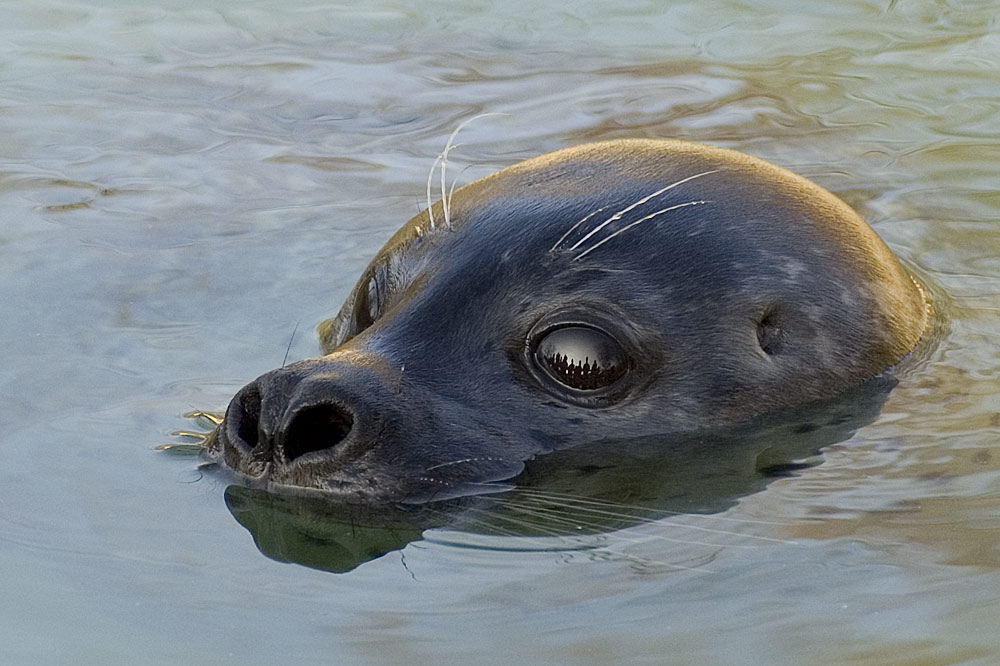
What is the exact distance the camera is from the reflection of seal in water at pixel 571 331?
4.30 m

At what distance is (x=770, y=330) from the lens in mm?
4777

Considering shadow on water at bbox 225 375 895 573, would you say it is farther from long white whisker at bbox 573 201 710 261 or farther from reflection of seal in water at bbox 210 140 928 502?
long white whisker at bbox 573 201 710 261

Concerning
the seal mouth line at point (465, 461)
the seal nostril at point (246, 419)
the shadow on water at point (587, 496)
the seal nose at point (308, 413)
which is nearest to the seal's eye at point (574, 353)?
the shadow on water at point (587, 496)

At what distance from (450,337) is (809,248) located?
104 cm

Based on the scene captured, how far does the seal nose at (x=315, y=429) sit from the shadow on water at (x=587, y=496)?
12 cm

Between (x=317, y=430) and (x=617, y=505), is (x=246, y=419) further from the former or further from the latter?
(x=617, y=505)

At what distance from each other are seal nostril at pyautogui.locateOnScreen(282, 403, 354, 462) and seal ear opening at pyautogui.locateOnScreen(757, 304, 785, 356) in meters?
1.16

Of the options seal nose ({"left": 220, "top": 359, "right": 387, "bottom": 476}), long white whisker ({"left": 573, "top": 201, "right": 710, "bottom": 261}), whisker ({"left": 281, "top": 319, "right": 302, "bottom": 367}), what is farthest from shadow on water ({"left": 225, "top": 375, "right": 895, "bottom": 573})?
whisker ({"left": 281, "top": 319, "right": 302, "bottom": 367})

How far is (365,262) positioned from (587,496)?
7.42 feet

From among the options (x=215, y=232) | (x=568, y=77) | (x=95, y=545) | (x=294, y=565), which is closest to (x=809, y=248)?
(x=294, y=565)

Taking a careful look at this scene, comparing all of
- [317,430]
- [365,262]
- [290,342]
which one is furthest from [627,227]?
[365,262]

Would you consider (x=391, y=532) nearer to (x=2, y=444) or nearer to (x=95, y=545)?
(x=95, y=545)

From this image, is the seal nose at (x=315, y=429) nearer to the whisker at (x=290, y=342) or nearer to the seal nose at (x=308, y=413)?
the seal nose at (x=308, y=413)

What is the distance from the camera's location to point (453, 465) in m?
4.31
